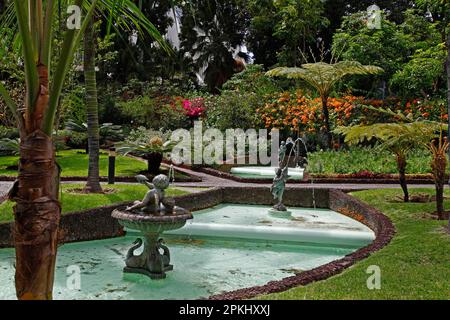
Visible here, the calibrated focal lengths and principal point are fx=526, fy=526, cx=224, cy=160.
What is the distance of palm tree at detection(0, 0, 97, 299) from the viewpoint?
2.06 m

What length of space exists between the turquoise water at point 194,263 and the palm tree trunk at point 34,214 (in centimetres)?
350

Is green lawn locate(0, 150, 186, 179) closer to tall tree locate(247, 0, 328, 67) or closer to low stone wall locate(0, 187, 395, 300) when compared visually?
low stone wall locate(0, 187, 395, 300)

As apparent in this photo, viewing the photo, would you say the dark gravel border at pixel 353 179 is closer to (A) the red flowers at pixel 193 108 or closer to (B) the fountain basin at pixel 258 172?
(B) the fountain basin at pixel 258 172

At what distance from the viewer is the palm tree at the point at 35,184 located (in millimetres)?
2059

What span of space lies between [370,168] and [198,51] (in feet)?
69.7

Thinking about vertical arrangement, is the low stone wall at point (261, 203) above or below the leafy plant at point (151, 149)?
below

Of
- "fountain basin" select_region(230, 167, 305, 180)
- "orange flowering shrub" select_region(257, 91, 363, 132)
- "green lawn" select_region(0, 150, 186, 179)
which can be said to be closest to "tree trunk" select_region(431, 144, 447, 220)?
"fountain basin" select_region(230, 167, 305, 180)

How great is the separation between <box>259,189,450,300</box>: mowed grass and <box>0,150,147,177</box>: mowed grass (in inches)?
402

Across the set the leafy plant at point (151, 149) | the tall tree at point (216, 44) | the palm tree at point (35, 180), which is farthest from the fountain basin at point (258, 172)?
the tall tree at point (216, 44)

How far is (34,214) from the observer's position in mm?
2062

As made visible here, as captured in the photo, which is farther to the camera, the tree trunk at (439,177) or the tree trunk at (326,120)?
the tree trunk at (326,120)

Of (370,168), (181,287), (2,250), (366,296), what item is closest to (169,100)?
(370,168)

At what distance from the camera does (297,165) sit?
60.0 feet
